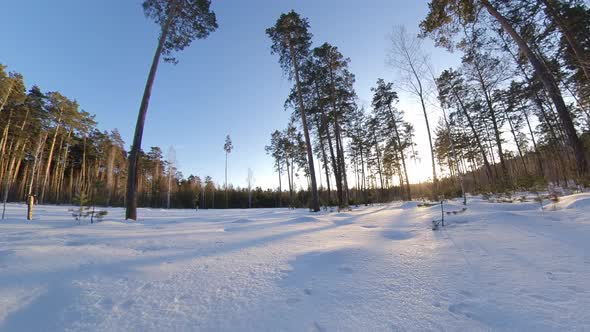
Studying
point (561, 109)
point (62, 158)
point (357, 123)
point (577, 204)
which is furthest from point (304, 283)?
point (62, 158)

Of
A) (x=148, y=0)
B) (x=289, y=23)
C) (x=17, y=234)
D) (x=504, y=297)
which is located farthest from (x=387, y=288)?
(x=289, y=23)

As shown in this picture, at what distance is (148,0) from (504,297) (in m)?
10.9

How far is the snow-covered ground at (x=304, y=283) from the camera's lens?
1.02m

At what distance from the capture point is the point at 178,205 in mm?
21328

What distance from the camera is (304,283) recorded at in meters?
1.52

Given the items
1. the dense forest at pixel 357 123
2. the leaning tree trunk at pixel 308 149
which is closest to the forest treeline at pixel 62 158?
the dense forest at pixel 357 123

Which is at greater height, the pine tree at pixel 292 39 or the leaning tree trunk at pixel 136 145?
the pine tree at pixel 292 39

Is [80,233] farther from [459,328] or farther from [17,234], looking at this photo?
[459,328]

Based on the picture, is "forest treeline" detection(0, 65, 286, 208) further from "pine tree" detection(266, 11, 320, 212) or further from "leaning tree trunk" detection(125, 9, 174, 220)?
"pine tree" detection(266, 11, 320, 212)

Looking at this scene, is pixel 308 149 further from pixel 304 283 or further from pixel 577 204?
pixel 304 283

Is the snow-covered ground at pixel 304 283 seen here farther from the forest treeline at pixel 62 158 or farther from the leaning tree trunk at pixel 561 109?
the forest treeline at pixel 62 158

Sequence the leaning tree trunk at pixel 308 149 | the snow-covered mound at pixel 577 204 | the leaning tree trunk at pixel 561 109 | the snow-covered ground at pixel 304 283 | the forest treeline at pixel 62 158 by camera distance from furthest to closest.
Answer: the forest treeline at pixel 62 158
the leaning tree trunk at pixel 308 149
the leaning tree trunk at pixel 561 109
the snow-covered mound at pixel 577 204
the snow-covered ground at pixel 304 283

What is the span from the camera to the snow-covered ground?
1.02m

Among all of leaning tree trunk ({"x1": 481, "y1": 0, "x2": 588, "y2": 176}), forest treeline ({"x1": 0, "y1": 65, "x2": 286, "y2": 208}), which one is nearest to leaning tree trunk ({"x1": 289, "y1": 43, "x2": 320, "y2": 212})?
leaning tree trunk ({"x1": 481, "y1": 0, "x2": 588, "y2": 176})
